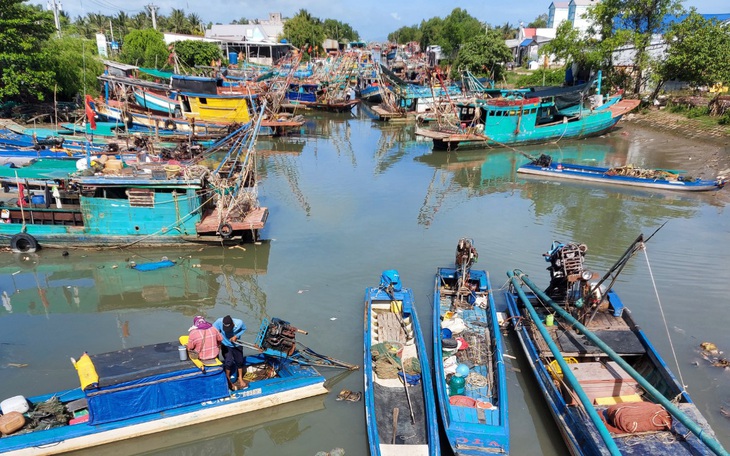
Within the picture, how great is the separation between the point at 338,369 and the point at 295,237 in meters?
7.13

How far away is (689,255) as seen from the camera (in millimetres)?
14172

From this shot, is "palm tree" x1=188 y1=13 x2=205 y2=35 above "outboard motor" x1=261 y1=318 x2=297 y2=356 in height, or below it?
above

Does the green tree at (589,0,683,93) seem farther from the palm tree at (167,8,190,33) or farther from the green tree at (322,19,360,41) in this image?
the green tree at (322,19,360,41)

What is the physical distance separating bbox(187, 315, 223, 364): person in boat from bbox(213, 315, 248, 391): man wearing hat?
260 mm

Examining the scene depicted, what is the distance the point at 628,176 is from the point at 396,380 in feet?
58.3

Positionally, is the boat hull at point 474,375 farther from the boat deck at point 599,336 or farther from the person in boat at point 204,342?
the person in boat at point 204,342

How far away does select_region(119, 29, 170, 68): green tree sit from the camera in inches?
1861

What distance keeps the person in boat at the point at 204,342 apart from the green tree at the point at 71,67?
28015mm

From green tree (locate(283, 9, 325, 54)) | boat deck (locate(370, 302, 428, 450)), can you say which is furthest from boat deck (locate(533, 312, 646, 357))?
green tree (locate(283, 9, 325, 54))

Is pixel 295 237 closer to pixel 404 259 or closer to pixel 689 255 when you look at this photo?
pixel 404 259

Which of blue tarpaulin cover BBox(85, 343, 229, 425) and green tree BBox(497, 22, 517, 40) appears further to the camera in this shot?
green tree BBox(497, 22, 517, 40)

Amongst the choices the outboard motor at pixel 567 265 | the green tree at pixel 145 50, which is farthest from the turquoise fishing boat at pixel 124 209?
the green tree at pixel 145 50

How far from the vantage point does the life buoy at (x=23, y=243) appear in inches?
532

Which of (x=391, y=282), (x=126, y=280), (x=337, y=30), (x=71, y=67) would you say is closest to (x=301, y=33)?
(x=337, y=30)
